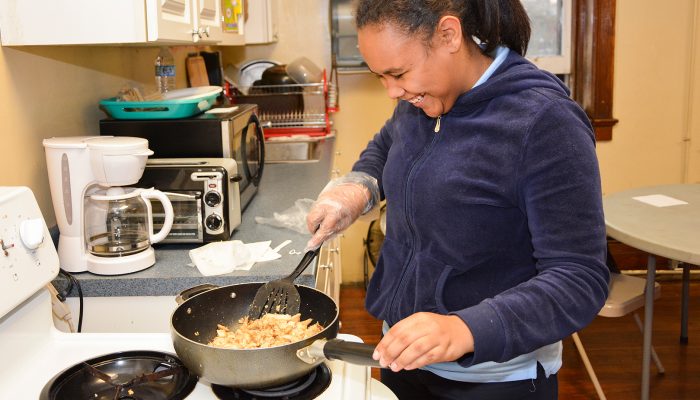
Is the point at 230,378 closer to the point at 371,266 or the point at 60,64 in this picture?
the point at 60,64

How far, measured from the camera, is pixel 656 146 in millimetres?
3916

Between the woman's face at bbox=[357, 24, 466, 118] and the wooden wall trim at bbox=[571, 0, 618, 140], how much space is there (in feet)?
9.40

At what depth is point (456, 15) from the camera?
1106mm

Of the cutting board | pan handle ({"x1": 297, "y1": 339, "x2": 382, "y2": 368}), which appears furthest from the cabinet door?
the cutting board

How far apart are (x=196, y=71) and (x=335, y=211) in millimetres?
2063

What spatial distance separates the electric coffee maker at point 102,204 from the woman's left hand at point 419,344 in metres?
0.80

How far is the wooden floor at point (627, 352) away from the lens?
9.29 feet

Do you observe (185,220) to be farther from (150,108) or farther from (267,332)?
(267,332)

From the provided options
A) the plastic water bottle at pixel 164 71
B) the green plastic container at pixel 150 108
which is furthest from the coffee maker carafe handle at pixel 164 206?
the plastic water bottle at pixel 164 71

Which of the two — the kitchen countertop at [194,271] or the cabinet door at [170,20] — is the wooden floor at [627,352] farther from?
the cabinet door at [170,20]

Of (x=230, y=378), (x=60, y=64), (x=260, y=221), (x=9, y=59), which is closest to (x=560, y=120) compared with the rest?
(x=230, y=378)

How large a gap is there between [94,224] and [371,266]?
265 cm

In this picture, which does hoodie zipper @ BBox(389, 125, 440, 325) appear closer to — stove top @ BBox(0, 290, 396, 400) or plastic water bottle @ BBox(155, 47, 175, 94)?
stove top @ BBox(0, 290, 396, 400)

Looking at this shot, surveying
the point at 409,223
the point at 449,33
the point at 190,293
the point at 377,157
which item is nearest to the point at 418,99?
the point at 449,33
